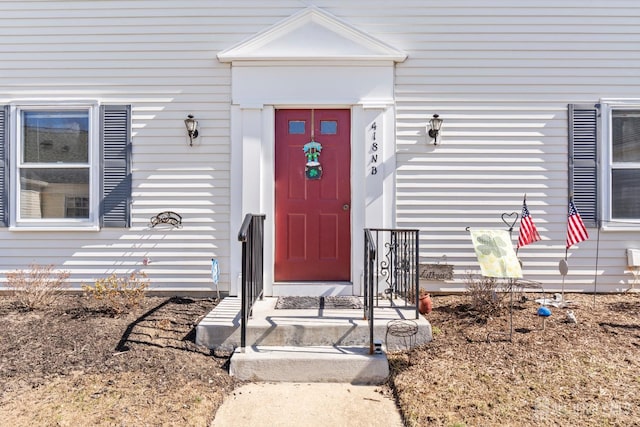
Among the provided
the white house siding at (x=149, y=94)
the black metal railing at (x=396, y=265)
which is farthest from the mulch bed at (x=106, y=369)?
the black metal railing at (x=396, y=265)

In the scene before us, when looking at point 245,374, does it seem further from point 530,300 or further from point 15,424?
point 530,300

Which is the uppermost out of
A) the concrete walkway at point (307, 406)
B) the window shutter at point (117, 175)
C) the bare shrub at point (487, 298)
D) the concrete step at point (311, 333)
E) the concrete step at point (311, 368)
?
the window shutter at point (117, 175)

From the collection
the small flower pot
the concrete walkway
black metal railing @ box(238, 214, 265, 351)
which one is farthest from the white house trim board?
the concrete walkway

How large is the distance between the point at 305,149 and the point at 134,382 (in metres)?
2.97

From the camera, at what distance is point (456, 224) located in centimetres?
497

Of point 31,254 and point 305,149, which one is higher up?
point 305,149

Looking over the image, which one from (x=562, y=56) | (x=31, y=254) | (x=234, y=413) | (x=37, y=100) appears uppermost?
(x=562, y=56)

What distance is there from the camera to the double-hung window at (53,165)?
502 cm

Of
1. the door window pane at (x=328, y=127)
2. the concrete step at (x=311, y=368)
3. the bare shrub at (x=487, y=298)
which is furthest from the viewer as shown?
the door window pane at (x=328, y=127)

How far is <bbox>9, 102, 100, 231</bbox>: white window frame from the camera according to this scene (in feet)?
16.2

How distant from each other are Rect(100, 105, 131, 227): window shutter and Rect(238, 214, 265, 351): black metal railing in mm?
1750

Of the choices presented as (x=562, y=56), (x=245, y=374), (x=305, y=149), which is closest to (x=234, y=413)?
(x=245, y=374)

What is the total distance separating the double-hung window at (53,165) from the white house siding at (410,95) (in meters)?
0.24

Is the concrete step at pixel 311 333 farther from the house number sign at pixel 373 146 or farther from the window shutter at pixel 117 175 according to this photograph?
the window shutter at pixel 117 175
